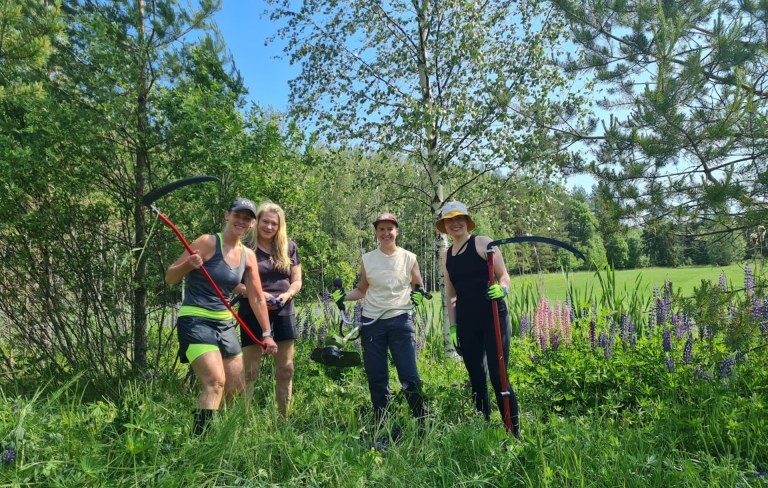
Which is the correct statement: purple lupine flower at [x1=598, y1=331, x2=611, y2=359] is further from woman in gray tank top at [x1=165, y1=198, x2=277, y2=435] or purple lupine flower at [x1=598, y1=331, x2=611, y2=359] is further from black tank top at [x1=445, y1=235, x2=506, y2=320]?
woman in gray tank top at [x1=165, y1=198, x2=277, y2=435]

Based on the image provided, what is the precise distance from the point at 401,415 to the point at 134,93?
3.35 metres

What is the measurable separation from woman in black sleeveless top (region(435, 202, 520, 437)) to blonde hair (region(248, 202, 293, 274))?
1.16 m

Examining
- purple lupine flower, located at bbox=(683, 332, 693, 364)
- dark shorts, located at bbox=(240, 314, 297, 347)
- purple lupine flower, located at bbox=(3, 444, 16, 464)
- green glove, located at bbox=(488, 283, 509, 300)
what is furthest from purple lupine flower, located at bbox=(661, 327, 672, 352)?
purple lupine flower, located at bbox=(3, 444, 16, 464)

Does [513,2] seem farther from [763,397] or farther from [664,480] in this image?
[664,480]

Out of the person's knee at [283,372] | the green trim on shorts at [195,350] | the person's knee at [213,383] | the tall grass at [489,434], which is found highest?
the green trim on shorts at [195,350]

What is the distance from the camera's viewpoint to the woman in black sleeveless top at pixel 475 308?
316 centimetres

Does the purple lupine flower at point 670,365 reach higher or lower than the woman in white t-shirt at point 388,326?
lower

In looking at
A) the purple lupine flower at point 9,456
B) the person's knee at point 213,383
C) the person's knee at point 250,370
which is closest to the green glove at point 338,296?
the person's knee at point 250,370

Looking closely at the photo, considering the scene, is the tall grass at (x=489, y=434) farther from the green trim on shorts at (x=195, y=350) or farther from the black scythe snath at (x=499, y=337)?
the green trim on shorts at (x=195, y=350)

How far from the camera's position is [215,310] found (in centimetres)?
295

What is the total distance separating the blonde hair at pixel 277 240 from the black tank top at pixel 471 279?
1186 mm

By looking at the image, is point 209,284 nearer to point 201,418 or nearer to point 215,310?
point 215,310

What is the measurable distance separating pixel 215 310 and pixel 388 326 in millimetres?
1183

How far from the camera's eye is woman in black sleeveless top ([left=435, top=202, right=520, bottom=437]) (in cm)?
316
